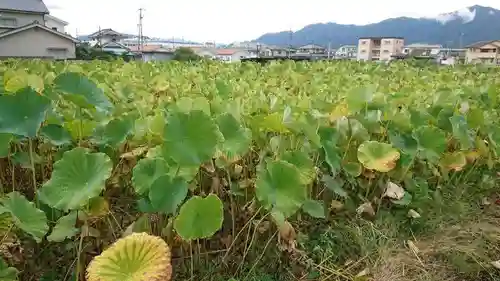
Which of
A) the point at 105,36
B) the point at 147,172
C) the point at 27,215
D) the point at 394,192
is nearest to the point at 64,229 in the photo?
the point at 27,215

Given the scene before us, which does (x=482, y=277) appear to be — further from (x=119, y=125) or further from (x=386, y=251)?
(x=119, y=125)

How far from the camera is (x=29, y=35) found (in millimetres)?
20281

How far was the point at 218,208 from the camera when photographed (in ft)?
3.98

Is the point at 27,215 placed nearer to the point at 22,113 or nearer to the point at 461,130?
the point at 22,113

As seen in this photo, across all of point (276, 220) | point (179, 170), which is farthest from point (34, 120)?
point (276, 220)

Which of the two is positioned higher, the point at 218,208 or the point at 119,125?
the point at 119,125

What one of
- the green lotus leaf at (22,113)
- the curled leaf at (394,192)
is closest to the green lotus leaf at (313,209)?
the curled leaf at (394,192)

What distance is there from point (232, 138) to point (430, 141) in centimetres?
86

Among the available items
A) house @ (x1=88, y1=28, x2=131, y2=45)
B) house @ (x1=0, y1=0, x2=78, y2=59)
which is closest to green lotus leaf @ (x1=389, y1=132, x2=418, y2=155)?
house @ (x1=0, y1=0, x2=78, y2=59)

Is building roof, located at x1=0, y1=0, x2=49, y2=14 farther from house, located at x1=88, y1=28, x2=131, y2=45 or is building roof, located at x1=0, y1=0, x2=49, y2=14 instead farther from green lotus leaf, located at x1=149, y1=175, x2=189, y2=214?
green lotus leaf, located at x1=149, y1=175, x2=189, y2=214

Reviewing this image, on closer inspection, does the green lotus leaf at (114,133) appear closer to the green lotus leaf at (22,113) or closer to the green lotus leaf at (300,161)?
the green lotus leaf at (22,113)

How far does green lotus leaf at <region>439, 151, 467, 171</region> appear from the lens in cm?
191

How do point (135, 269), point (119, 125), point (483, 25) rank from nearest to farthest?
point (135, 269)
point (119, 125)
point (483, 25)

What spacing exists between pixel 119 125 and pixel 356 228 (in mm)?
942
